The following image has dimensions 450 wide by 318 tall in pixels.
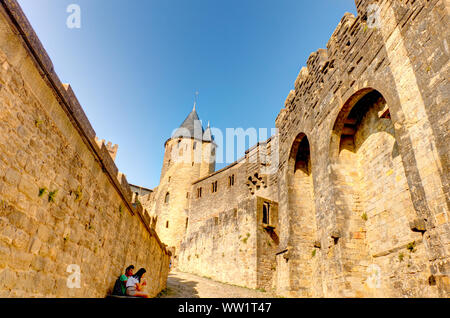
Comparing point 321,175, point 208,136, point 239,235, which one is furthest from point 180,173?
point 321,175

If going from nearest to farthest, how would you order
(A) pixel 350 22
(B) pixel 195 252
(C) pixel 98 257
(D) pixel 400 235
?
(C) pixel 98 257 → (D) pixel 400 235 → (A) pixel 350 22 → (B) pixel 195 252

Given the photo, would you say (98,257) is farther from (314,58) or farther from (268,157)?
(268,157)

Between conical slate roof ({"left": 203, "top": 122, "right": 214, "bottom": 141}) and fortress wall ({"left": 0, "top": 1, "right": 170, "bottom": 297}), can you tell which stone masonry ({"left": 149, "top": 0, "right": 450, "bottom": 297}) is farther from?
conical slate roof ({"left": 203, "top": 122, "right": 214, "bottom": 141})

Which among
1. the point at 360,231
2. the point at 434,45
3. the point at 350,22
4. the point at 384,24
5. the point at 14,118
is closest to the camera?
the point at 14,118

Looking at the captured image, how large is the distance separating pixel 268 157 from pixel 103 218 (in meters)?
16.1

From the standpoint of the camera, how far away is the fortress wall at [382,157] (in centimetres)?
511

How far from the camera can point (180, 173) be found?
113ft

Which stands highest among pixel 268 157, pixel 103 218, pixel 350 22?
pixel 268 157

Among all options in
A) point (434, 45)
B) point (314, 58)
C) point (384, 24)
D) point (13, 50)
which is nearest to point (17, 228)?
point (13, 50)

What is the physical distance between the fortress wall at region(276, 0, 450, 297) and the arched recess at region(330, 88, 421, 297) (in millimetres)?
24

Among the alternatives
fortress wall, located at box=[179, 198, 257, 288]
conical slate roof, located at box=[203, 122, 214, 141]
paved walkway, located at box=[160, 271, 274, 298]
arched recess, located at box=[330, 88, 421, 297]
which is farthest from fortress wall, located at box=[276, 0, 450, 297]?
conical slate roof, located at box=[203, 122, 214, 141]

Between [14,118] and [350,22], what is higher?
[350,22]

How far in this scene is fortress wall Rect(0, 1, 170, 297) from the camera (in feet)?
8.79

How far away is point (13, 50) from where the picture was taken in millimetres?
2738
